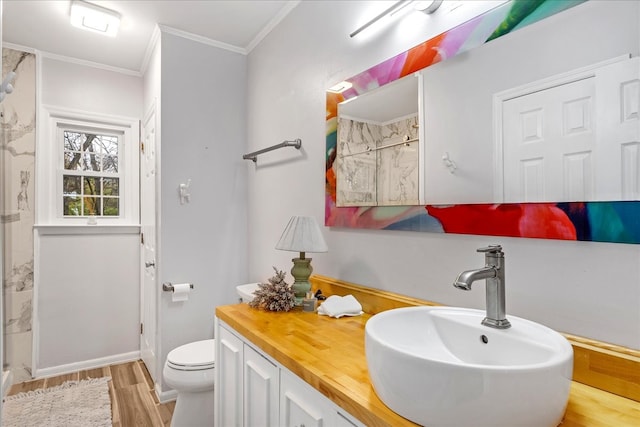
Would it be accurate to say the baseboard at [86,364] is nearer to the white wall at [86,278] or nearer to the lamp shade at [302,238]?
the white wall at [86,278]

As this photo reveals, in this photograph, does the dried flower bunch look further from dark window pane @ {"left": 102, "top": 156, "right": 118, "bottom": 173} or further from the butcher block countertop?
dark window pane @ {"left": 102, "top": 156, "right": 118, "bottom": 173}

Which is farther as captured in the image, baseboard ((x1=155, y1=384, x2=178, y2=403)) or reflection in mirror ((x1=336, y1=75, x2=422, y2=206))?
baseboard ((x1=155, y1=384, x2=178, y2=403))

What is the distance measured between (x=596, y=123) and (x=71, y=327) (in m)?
3.39

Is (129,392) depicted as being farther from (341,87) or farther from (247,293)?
(341,87)

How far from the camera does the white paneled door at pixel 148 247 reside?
2508 mm

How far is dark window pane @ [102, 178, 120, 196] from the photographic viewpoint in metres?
3.00

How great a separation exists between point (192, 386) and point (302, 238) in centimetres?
98

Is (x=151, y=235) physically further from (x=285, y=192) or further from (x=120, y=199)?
(x=285, y=192)

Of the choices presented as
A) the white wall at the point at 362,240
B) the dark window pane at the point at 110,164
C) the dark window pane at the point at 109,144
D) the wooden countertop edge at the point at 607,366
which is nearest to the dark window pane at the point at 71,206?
the dark window pane at the point at 110,164

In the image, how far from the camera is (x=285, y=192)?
217cm

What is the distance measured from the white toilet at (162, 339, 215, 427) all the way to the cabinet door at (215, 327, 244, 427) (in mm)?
311

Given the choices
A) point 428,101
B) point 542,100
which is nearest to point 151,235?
point 428,101

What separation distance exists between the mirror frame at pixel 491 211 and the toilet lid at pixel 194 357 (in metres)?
1.02

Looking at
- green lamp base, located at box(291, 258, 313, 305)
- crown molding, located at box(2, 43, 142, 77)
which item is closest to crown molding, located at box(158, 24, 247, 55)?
crown molding, located at box(2, 43, 142, 77)
